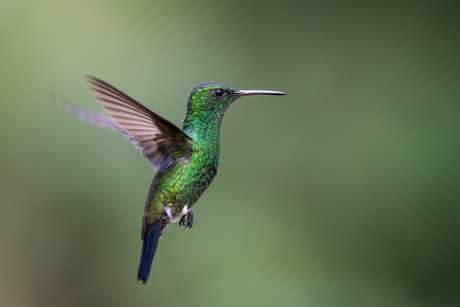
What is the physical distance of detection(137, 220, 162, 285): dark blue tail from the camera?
853mm

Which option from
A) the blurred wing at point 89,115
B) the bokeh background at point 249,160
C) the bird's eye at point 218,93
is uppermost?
the bird's eye at point 218,93

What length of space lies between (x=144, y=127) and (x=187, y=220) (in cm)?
21

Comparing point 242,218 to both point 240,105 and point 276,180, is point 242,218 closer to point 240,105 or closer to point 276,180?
point 276,180

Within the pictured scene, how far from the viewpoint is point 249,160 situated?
313 cm

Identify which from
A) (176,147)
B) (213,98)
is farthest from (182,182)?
(213,98)

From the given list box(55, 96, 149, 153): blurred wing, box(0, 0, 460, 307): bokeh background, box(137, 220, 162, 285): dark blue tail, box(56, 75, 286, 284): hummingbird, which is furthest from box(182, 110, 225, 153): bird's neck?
box(0, 0, 460, 307): bokeh background

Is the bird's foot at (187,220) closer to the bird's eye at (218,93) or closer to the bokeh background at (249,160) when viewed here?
the bird's eye at (218,93)

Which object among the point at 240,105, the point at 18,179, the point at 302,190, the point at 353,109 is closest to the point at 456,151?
the point at 353,109

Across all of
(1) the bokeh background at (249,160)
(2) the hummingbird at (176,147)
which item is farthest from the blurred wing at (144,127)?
(1) the bokeh background at (249,160)

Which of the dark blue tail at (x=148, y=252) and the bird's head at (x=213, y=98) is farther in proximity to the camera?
the bird's head at (x=213, y=98)

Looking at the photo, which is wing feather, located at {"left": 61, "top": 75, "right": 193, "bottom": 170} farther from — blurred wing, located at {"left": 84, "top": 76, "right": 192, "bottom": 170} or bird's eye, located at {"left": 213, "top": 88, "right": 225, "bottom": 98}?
bird's eye, located at {"left": 213, "top": 88, "right": 225, "bottom": 98}

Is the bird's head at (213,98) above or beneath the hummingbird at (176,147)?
above

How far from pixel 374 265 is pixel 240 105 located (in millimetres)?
1321

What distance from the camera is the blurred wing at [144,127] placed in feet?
2.58
